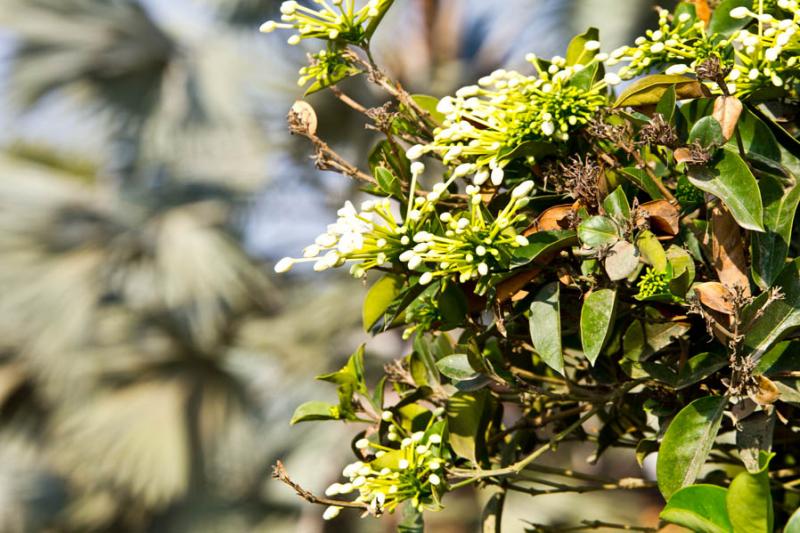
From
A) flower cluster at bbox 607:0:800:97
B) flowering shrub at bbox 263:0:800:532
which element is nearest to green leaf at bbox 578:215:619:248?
flowering shrub at bbox 263:0:800:532

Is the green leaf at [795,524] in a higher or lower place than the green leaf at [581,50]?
lower

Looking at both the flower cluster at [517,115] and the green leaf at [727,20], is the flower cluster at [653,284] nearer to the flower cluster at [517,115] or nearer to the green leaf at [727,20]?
the flower cluster at [517,115]

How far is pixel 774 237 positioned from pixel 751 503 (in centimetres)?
18

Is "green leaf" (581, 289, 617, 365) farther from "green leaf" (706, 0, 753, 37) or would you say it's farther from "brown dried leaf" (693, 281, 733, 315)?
"green leaf" (706, 0, 753, 37)

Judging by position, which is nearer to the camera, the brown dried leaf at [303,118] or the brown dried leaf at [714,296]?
the brown dried leaf at [714,296]

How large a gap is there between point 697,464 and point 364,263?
259 mm

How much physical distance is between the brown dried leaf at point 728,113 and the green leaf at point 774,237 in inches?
2.0

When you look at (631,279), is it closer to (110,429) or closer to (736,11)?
(736,11)

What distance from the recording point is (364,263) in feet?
2.09

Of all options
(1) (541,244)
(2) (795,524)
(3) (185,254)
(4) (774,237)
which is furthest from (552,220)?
(3) (185,254)

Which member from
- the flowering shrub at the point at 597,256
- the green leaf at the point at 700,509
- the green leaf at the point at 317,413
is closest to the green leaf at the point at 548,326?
the flowering shrub at the point at 597,256

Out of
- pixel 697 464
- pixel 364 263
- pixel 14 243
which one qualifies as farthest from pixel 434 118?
pixel 14 243

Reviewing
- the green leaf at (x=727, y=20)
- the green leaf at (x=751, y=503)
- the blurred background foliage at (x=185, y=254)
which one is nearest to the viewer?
the green leaf at (x=751, y=503)

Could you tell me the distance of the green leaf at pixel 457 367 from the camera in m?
0.69
